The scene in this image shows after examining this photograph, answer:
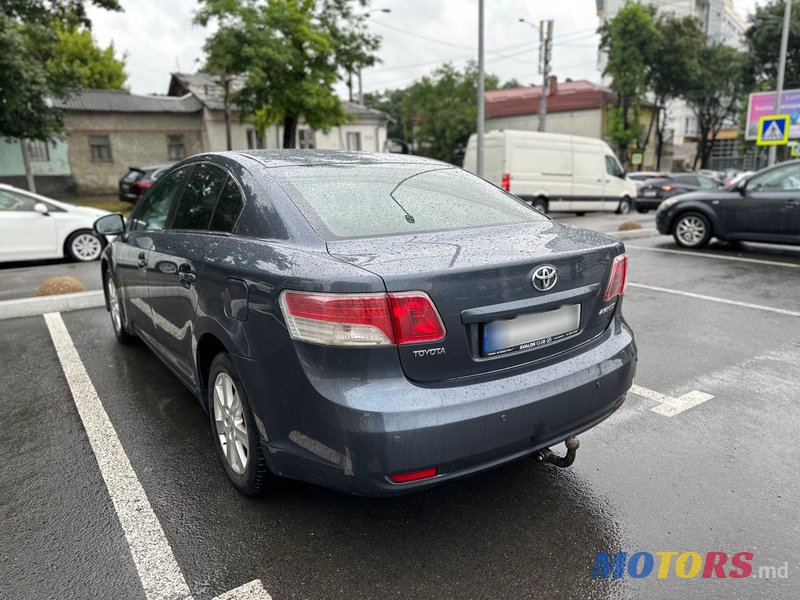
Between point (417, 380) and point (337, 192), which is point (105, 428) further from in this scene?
point (417, 380)

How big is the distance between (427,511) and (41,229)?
9.04 metres

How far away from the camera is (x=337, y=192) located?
2.93m

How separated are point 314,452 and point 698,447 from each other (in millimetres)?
2248

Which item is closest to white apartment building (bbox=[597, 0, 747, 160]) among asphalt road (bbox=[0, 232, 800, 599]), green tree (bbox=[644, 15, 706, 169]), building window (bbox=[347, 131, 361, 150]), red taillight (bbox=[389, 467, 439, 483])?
green tree (bbox=[644, 15, 706, 169])

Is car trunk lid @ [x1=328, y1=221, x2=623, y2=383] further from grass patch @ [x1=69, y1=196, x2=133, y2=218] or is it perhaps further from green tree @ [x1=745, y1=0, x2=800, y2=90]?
green tree @ [x1=745, y1=0, x2=800, y2=90]

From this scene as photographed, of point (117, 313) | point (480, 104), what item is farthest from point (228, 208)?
point (480, 104)

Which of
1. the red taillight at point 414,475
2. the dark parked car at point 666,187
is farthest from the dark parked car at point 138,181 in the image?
the red taillight at point 414,475

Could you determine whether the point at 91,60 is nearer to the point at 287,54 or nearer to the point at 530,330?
the point at 287,54

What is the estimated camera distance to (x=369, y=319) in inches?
84.5

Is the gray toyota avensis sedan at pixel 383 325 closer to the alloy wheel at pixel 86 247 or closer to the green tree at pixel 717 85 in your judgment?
the alloy wheel at pixel 86 247

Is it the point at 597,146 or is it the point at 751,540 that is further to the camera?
the point at 597,146

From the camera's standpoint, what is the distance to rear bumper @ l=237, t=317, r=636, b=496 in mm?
2131

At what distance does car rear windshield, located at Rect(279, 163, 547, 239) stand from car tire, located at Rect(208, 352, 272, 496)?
2.70 feet

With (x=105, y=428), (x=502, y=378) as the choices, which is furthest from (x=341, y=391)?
(x=105, y=428)
